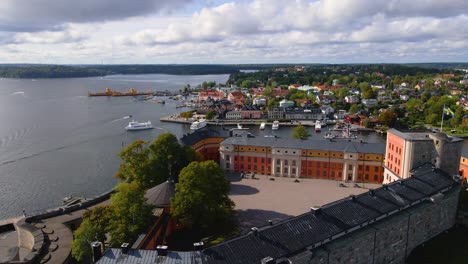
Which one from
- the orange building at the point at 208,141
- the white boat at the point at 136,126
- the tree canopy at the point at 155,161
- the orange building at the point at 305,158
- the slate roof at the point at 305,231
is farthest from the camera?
the white boat at the point at 136,126

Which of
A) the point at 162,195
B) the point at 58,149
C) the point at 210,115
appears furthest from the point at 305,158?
the point at 210,115

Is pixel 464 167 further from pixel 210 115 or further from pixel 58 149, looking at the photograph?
pixel 210 115

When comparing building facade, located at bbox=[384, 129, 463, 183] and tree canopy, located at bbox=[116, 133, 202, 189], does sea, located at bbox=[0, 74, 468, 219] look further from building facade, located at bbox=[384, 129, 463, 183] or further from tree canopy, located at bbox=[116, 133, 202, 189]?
building facade, located at bbox=[384, 129, 463, 183]

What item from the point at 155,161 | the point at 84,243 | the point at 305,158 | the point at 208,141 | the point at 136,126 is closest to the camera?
the point at 84,243

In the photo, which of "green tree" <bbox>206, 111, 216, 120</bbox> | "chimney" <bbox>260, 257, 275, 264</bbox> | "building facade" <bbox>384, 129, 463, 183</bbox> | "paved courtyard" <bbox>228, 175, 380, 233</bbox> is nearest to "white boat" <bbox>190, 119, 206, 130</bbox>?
"green tree" <bbox>206, 111, 216, 120</bbox>

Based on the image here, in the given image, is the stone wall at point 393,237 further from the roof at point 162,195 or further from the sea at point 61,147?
the sea at point 61,147

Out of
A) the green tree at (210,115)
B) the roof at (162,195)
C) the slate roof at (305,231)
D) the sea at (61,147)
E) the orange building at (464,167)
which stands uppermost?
the slate roof at (305,231)

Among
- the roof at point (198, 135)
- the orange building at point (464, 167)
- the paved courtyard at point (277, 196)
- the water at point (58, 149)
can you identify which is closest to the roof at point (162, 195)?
the paved courtyard at point (277, 196)
